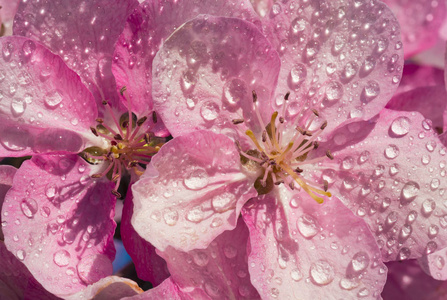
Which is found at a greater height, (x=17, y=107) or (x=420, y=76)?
(x=17, y=107)

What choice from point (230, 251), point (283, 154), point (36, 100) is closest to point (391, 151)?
point (283, 154)

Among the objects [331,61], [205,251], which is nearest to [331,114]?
[331,61]

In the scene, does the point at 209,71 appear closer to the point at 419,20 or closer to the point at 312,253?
the point at 312,253

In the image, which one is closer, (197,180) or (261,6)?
(197,180)

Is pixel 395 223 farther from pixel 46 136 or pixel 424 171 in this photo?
pixel 46 136

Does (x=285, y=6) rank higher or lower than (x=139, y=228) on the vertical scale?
higher

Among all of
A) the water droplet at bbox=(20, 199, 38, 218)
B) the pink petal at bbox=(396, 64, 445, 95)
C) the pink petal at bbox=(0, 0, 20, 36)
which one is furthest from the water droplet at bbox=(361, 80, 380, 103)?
the pink petal at bbox=(0, 0, 20, 36)
